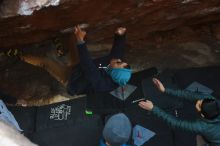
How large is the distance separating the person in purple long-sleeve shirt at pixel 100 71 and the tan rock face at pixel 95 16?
0.20m

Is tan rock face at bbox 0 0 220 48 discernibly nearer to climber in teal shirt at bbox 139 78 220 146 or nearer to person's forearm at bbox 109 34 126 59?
person's forearm at bbox 109 34 126 59

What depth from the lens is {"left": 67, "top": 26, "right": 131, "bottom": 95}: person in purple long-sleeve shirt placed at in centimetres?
431

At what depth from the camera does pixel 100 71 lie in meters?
4.61

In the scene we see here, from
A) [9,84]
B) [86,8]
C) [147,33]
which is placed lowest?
[9,84]

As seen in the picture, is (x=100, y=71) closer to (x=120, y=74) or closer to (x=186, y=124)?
(x=120, y=74)

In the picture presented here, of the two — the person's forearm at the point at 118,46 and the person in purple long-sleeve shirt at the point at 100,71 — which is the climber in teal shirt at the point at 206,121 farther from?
the person's forearm at the point at 118,46

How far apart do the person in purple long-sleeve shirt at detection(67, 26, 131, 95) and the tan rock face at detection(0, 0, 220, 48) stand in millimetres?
199

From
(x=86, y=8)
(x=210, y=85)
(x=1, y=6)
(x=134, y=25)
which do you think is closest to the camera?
(x=1, y=6)

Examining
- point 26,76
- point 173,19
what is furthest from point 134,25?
point 26,76

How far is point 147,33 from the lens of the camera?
5.53 m

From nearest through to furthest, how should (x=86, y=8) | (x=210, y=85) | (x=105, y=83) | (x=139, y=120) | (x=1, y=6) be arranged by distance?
(x=1, y=6), (x=86, y=8), (x=105, y=83), (x=139, y=120), (x=210, y=85)

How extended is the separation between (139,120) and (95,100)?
0.66 metres

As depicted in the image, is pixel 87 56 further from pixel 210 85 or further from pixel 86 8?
pixel 210 85

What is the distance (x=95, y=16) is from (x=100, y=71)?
625 millimetres
